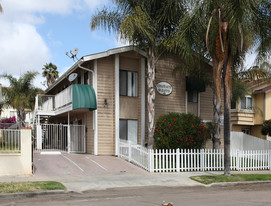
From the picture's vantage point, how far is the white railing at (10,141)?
42.0 feet

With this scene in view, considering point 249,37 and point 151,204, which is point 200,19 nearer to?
point 249,37

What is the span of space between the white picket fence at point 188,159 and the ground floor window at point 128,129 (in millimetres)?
1213

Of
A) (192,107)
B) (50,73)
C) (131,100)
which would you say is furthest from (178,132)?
(50,73)

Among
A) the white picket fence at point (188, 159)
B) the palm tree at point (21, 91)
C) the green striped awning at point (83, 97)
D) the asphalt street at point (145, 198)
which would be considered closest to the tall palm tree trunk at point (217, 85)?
the white picket fence at point (188, 159)

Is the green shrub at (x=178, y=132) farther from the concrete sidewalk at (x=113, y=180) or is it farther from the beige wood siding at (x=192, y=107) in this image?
the beige wood siding at (x=192, y=107)

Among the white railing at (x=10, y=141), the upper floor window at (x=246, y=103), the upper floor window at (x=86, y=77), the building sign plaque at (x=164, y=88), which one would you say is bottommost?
the white railing at (x=10, y=141)

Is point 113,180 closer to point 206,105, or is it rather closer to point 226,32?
point 226,32

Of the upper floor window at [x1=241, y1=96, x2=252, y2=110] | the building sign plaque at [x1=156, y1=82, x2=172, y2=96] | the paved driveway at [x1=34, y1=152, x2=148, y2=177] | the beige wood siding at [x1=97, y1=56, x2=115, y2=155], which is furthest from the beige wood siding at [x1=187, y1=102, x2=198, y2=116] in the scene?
the upper floor window at [x1=241, y1=96, x2=252, y2=110]

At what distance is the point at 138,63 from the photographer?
19.8 metres

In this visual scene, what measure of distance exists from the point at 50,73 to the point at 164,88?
23.6m

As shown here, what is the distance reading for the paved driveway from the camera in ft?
45.3

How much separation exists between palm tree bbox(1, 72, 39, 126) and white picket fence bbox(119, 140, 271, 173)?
14420mm

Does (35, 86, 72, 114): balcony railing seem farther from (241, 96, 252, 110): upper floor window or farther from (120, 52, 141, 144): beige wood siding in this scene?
(241, 96, 252, 110): upper floor window

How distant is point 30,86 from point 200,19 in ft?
65.4
